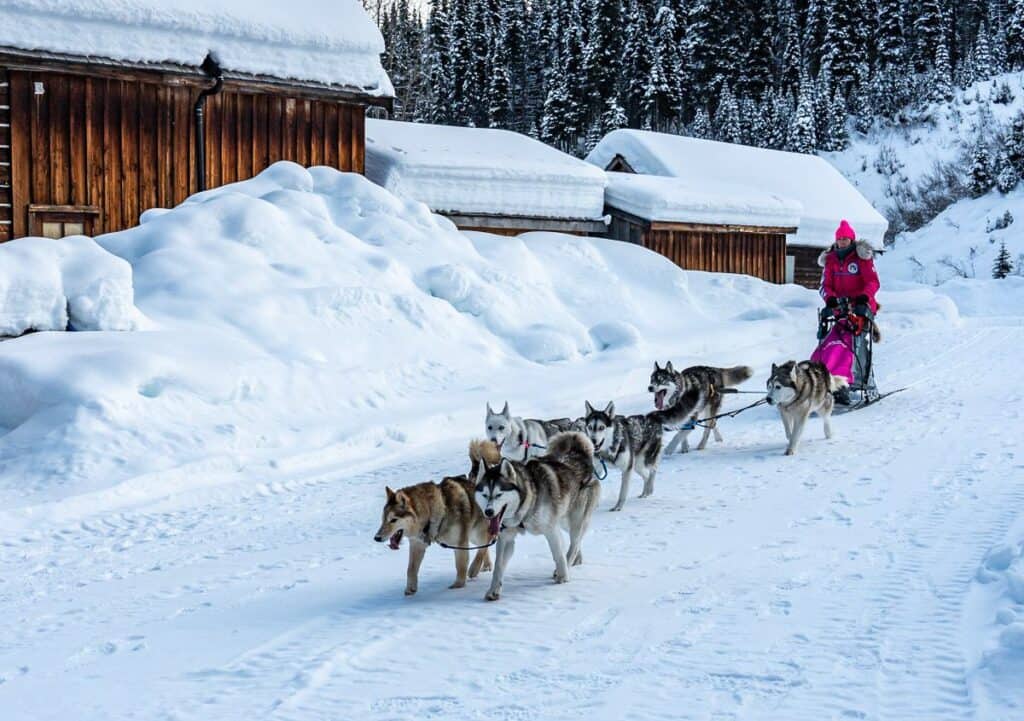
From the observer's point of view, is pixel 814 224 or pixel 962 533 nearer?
pixel 962 533

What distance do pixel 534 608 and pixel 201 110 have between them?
1413cm

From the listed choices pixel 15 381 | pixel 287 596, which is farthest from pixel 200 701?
pixel 15 381

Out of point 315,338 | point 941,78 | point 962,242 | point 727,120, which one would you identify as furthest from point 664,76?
point 315,338

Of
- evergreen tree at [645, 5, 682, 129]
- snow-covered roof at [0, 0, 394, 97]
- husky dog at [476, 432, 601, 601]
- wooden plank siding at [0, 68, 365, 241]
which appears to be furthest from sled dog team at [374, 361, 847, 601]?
evergreen tree at [645, 5, 682, 129]

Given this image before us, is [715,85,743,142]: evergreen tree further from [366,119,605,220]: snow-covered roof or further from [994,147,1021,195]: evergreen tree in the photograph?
[366,119,605,220]: snow-covered roof

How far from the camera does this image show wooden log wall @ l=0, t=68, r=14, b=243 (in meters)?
15.3

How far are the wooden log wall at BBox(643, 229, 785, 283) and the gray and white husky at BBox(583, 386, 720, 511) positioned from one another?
15.9 meters

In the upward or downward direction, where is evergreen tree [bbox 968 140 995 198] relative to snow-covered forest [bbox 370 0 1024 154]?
downward

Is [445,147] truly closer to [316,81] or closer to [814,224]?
[316,81]

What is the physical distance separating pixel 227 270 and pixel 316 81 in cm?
605

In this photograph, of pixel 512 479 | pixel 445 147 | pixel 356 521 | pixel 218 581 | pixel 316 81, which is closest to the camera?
pixel 512 479

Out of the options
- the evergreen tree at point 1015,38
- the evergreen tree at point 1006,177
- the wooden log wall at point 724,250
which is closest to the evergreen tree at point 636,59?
the evergreen tree at point 1006,177

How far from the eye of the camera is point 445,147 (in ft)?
73.0

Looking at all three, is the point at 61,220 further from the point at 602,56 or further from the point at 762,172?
the point at 602,56
